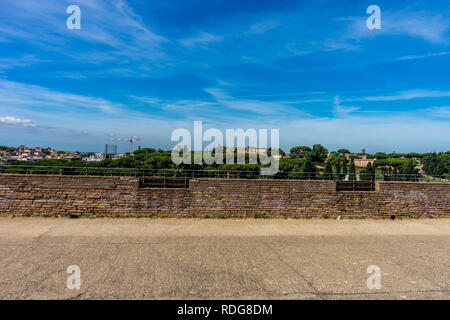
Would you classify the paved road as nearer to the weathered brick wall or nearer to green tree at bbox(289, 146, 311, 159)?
the weathered brick wall

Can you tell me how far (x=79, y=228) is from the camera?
26.5 ft

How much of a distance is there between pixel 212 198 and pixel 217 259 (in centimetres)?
381

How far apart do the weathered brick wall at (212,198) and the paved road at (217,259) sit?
482mm

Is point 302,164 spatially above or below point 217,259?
above

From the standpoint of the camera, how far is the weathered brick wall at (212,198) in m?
9.09

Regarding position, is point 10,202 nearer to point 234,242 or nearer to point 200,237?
point 200,237

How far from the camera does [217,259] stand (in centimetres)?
602

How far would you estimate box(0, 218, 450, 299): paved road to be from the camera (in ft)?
15.1
